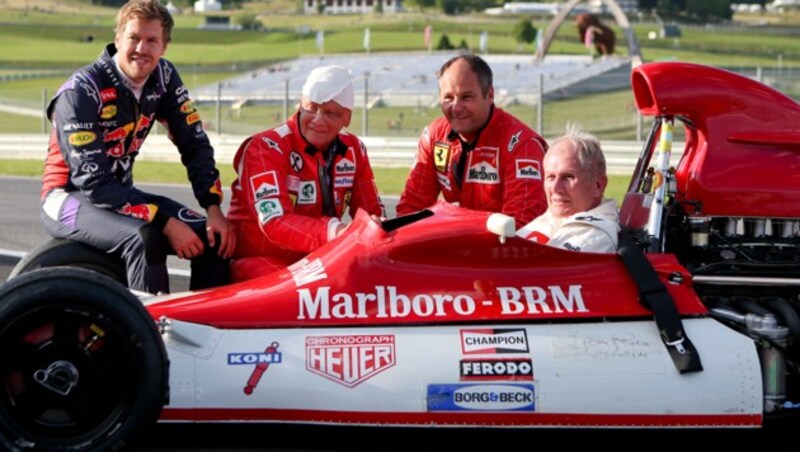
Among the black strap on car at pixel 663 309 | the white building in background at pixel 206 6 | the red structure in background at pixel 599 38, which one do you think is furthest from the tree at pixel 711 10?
the black strap on car at pixel 663 309

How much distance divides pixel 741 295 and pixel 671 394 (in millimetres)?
700

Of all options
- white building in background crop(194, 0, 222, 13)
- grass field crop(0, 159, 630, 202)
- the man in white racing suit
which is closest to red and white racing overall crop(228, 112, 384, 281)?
the man in white racing suit

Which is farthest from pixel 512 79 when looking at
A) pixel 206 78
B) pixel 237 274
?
pixel 237 274

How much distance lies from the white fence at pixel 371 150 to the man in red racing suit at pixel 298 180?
12304 mm

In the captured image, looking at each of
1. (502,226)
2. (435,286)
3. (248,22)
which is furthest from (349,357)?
(248,22)

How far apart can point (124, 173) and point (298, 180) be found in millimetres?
776

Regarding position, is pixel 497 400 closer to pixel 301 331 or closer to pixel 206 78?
pixel 301 331

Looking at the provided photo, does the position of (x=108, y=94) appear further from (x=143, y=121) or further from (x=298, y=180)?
(x=298, y=180)

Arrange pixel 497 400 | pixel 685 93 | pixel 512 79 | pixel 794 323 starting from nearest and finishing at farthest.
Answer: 1. pixel 497 400
2. pixel 794 323
3. pixel 685 93
4. pixel 512 79

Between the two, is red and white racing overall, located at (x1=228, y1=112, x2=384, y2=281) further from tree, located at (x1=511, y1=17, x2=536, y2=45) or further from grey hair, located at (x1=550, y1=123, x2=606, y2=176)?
tree, located at (x1=511, y1=17, x2=536, y2=45)

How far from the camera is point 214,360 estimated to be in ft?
15.1

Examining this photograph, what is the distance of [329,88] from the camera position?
5523 mm

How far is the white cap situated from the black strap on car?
142 cm

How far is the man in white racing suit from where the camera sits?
16.3 feet
